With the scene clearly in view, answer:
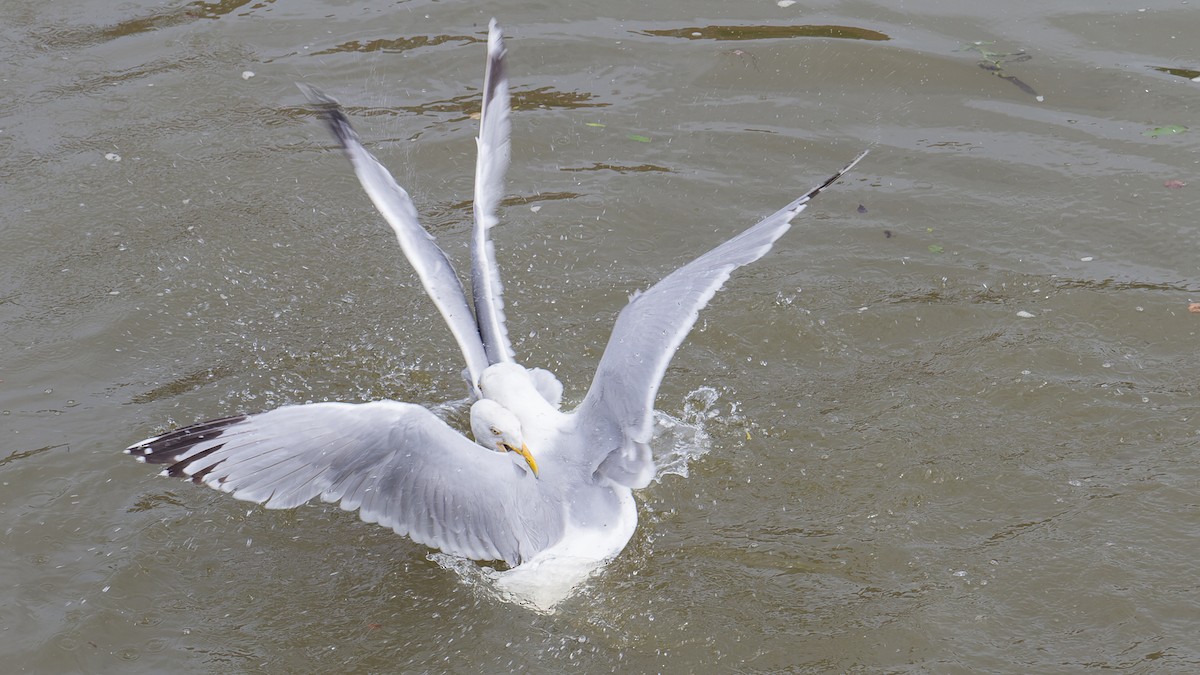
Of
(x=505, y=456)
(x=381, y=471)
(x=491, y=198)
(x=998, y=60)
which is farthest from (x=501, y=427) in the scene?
(x=998, y=60)

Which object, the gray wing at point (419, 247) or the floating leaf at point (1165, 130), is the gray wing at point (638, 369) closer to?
the gray wing at point (419, 247)

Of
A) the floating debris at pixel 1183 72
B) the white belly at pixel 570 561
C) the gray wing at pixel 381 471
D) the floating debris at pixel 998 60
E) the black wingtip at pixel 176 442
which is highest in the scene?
the floating debris at pixel 998 60

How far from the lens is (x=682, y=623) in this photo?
3.78m

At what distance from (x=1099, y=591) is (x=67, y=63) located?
6633mm

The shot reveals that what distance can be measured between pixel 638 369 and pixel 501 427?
0.50m

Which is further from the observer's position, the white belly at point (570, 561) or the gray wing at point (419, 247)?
the gray wing at point (419, 247)

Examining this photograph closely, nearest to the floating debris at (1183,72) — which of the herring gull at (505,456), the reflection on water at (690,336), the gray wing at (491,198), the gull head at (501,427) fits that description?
the reflection on water at (690,336)

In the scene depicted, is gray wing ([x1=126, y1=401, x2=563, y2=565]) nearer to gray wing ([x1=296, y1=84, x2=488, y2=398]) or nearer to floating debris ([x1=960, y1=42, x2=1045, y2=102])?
gray wing ([x1=296, y1=84, x2=488, y2=398])

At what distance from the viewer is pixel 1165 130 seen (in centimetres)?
605

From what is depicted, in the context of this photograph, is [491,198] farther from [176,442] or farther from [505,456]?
[176,442]

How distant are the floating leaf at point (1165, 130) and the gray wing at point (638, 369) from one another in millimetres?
3084

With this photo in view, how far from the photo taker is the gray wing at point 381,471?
3607 mm

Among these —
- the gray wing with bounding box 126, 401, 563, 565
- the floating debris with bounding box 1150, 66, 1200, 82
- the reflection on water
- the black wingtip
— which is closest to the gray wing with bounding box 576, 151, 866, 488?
the gray wing with bounding box 126, 401, 563, 565

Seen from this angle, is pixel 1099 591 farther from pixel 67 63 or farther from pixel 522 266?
pixel 67 63
